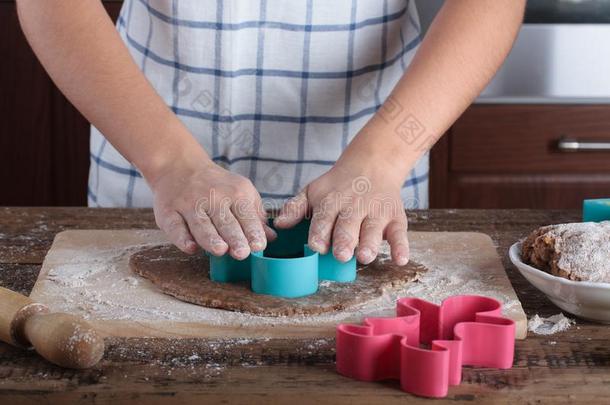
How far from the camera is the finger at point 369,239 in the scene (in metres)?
1.06

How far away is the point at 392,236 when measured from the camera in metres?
1.10

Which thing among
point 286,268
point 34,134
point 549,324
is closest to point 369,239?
point 286,268

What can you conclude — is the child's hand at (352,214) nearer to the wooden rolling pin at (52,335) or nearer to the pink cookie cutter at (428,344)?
the pink cookie cutter at (428,344)

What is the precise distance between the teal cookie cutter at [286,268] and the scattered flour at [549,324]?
22 centimetres

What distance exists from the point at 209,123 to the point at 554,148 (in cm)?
98

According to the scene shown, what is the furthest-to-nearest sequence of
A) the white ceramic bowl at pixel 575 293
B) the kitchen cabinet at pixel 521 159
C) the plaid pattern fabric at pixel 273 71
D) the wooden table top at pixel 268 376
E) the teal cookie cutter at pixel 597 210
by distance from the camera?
the kitchen cabinet at pixel 521 159 < the plaid pattern fabric at pixel 273 71 < the teal cookie cutter at pixel 597 210 < the white ceramic bowl at pixel 575 293 < the wooden table top at pixel 268 376

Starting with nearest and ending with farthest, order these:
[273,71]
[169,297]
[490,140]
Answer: [169,297]
[273,71]
[490,140]

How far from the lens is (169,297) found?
3.40ft

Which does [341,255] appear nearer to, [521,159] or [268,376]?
[268,376]

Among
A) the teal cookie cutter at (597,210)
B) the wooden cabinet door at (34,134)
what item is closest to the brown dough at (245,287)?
the teal cookie cutter at (597,210)

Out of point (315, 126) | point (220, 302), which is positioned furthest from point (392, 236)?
point (315, 126)

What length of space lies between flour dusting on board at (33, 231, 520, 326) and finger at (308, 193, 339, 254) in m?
0.09

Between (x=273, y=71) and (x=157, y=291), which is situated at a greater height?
(x=273, y=71)

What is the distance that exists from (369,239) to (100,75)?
0.46 meters
